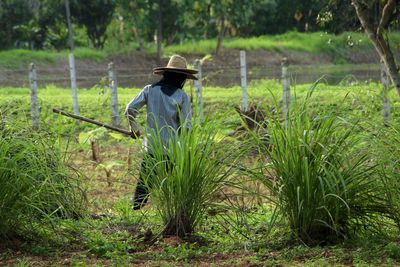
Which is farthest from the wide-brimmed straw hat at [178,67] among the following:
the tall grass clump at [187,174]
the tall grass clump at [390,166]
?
the tall grass clump at [390,166]

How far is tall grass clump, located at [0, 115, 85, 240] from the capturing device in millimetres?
5473

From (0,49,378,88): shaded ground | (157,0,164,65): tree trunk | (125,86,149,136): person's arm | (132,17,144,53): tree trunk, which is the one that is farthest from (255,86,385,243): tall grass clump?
(132,17,144,53): tree trunk

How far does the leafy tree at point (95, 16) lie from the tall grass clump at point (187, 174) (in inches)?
1119

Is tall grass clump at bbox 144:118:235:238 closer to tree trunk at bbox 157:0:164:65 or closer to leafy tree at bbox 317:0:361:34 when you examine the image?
leafy tree at bbox 317:0:361:34

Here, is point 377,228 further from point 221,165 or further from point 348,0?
point 348,0

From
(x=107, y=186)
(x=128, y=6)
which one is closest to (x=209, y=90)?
(x=107, y=186)

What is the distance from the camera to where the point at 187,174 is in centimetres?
559

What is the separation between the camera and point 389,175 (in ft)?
17.7

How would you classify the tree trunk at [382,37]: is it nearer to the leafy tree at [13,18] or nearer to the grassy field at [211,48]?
the grassy field at [211,48]

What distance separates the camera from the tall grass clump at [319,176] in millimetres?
5363

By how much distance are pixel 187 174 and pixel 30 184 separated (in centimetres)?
99

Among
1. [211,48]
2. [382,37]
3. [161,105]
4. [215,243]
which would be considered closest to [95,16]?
[211,48]

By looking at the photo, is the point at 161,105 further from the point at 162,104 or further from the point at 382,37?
the point at 382,37

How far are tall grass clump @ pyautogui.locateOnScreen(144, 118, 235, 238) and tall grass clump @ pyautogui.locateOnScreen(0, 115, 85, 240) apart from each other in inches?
22.9
